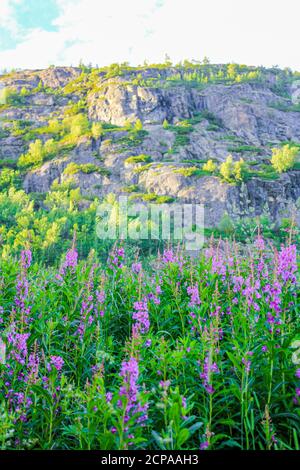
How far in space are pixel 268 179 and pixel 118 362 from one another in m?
36.9

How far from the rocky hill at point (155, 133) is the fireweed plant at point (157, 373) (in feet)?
90.3

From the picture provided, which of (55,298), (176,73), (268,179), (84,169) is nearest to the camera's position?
(55,298)

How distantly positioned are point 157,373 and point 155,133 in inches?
2086

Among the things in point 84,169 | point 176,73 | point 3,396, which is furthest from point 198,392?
point 176,73

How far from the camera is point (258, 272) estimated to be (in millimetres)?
3965

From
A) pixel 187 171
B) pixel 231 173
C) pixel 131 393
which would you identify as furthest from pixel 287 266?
pixel 187 171

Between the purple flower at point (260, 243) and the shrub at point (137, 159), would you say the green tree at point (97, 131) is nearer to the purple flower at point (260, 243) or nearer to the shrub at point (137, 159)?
the shrub at point (137, 159)

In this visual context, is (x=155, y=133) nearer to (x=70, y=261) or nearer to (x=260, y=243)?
(x=70, y=261)

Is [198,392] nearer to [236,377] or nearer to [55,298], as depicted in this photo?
[236,377]

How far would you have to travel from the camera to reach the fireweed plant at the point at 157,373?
228 centimetres

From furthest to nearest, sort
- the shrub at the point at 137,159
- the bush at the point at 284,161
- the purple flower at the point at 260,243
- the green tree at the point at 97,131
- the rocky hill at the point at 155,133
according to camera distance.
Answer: the green tree at the point at 97,131, the shrub at the point at 137,159, the bush at the point at 284,161, the rocky hill at the point at 155,133, the purple flower at the point at 260,243

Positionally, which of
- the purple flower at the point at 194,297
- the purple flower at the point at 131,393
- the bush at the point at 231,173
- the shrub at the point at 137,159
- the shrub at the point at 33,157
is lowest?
the purple flower at the point at 131,393

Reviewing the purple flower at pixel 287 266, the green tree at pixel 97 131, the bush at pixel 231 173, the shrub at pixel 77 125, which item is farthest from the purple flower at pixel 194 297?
the shrub at pixel 77 125
